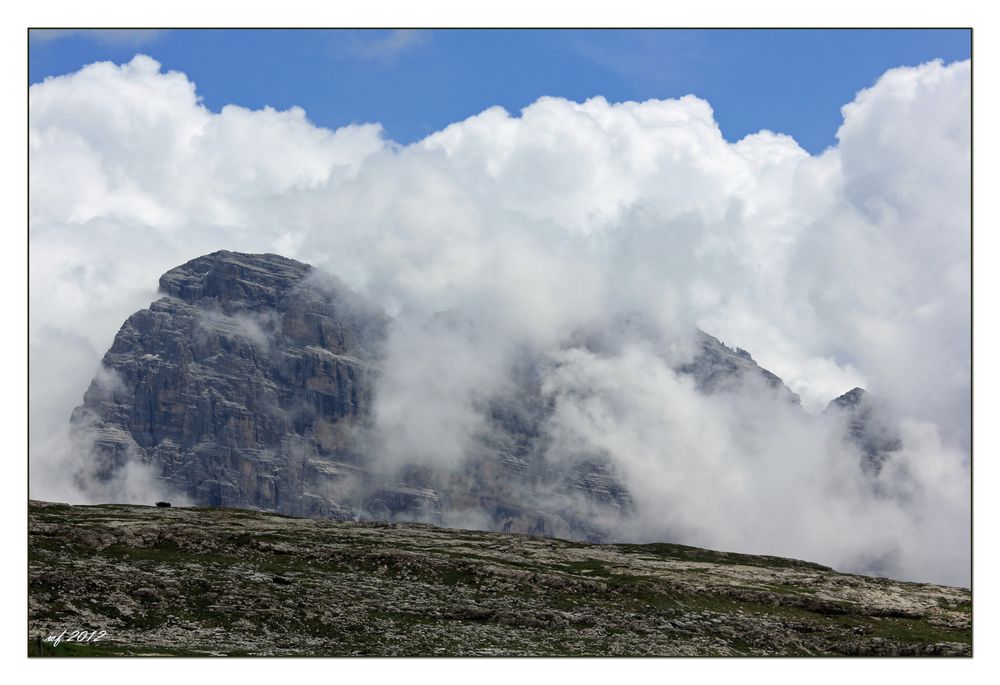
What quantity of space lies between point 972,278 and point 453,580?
69090mm

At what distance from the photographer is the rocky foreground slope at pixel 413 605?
367 ft

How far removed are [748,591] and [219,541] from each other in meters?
67.3

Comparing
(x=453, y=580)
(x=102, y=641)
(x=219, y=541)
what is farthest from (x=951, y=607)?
(x=102, y=641)

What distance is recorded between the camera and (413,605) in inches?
5039

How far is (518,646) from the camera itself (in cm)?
11388

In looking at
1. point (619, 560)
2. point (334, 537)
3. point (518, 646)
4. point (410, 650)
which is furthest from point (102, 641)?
point (619, 560)

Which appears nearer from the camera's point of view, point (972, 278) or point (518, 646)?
point (972, 278)

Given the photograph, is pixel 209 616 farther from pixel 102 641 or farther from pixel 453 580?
pixel 453 580

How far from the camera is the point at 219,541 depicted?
508ft

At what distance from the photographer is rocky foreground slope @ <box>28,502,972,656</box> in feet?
367
